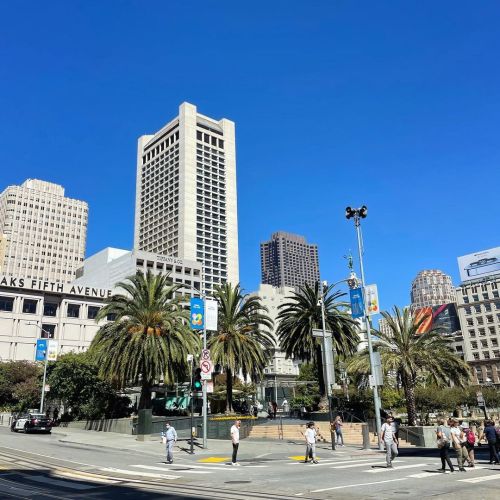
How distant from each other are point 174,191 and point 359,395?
466ft

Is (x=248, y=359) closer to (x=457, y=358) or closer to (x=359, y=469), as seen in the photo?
(x=457, y=358)

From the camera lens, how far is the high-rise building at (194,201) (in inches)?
7106

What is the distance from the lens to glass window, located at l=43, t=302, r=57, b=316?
93.4 meters

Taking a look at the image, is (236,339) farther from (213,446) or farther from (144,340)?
(213,446)

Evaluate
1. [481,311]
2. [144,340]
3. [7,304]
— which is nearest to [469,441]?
[144,340]

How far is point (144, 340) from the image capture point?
3634cm

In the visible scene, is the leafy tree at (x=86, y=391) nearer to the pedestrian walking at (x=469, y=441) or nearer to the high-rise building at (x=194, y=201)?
the pedestrian walking at (x=469, y=441)

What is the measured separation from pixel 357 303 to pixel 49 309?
81018 mm

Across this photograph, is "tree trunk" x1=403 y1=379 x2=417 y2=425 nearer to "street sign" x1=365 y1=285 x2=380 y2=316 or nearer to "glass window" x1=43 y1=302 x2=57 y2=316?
"street sign" x1=365 y1=285 x2=380 y2=316

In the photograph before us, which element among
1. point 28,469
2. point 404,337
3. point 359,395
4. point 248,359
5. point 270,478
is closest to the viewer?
point 270,478

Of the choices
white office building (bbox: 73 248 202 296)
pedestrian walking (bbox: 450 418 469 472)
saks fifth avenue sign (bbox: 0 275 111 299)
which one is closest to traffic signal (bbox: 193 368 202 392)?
pedestrian walking (bbox: 450 418 469 472)

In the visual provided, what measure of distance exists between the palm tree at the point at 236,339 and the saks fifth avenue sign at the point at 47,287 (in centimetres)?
5165

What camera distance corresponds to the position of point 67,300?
95.2m

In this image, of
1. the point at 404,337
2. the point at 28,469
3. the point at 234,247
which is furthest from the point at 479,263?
the point at 28,469
